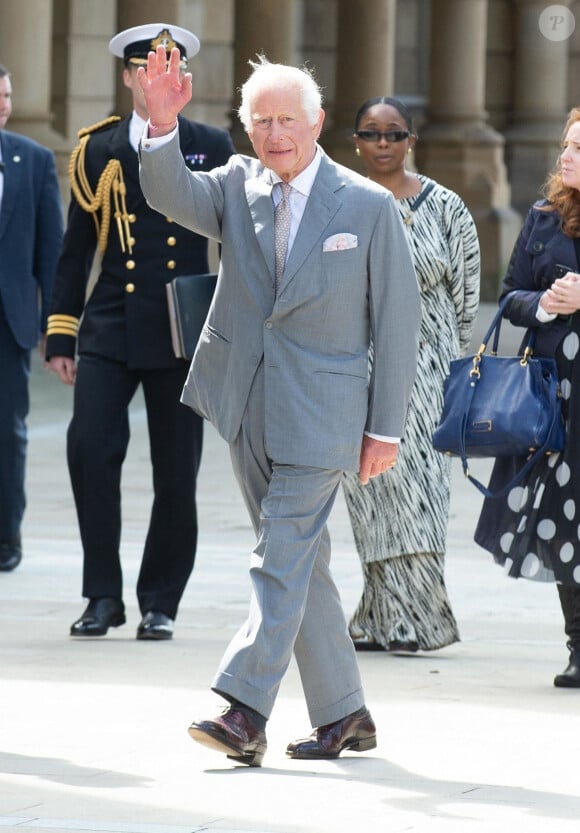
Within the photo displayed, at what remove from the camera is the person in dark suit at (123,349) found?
689 centimetres

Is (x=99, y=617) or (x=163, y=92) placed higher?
(x=163, y=92)

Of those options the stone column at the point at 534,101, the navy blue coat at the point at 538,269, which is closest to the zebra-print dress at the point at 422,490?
the navy blue coat at the point at 538,269

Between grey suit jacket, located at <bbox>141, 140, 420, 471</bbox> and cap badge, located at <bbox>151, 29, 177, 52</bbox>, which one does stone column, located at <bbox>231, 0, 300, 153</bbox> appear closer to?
cap badge, located at <bbox>151, 29, 177, 52</bbox>

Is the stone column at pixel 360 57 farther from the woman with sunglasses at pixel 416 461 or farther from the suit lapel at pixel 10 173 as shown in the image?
the woman with sunglasses at pixel 416 461

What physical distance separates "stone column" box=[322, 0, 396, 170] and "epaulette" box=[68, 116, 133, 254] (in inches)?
694

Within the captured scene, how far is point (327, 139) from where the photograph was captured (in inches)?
985

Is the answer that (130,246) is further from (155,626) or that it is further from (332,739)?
(332,739)

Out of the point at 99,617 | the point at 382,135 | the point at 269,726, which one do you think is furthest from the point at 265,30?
the point at 269,726

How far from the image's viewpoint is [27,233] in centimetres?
859

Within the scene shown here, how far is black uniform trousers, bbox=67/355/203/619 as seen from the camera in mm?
Result: 6926

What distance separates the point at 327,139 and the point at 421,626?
729 inches

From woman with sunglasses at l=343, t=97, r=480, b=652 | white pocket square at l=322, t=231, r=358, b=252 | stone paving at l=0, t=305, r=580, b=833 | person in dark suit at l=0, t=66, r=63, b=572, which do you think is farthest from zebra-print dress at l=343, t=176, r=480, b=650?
person in dark suit at l=0, t=66, r=63, b=572

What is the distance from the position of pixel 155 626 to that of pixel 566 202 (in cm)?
190

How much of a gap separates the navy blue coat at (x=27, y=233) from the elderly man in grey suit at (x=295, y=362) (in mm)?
3393
